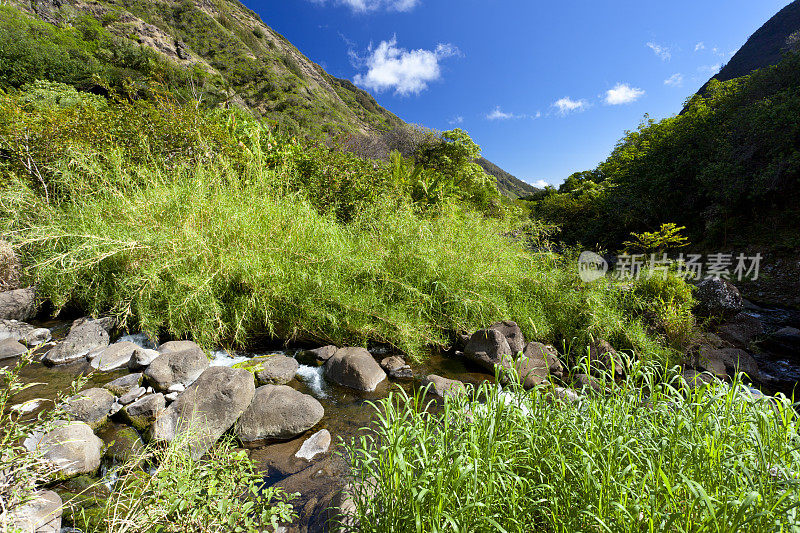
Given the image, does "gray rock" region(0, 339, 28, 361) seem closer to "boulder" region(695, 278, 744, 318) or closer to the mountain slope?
"boulder" region(695, 278, 744, 318)

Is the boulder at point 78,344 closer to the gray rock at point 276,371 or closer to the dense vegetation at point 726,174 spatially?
the gray rock at point 276,371

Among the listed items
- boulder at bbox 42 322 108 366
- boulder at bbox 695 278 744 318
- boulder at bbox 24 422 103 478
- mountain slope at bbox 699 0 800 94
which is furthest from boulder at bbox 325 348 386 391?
mountain slope at bbox 699 0 800 94

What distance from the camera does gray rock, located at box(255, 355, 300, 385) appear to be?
11.4 ft

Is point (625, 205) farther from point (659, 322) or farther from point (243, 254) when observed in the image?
point (243, 254)

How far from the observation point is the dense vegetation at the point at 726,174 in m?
9.58

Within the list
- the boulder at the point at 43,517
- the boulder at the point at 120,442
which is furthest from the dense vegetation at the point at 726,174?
the boulder at the point at 43,517

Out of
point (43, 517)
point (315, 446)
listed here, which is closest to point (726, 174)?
point (315, 446)

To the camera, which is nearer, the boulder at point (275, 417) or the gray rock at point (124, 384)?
the boulder at point (275, 417)

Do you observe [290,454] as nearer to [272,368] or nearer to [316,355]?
[272,368]

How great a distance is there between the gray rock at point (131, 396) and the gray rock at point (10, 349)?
6.40 feet

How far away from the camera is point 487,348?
407cm

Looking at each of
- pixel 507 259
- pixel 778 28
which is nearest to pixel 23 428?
pixel 507 259

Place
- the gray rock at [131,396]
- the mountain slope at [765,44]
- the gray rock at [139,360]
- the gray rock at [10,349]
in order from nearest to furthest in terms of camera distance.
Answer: the gray rock at [131,396]
the gray rock at [139,360]
the gray rock at [10,349]
the mountain slope at [765,44]

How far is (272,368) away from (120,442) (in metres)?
1.30
